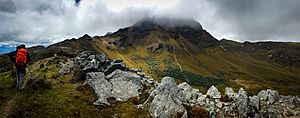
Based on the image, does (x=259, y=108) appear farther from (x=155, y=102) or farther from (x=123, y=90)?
(x=123, y=90)

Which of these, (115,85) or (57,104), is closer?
(57,104)

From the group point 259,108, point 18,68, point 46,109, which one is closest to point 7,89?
point 18,68

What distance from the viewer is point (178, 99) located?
112ft

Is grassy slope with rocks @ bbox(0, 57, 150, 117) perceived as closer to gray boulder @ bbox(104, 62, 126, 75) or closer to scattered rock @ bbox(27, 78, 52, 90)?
scattered rock @ bbox(27, 78, 52, 90)

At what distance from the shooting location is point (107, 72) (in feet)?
151

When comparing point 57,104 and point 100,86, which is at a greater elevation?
point 100,86

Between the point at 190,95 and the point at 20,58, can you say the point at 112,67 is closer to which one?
the point at 190,95

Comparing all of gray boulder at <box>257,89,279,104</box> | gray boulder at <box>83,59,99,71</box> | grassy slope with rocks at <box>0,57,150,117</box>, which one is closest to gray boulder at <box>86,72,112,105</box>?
grassy slope with rocks at <box>0,57,150,117</box>

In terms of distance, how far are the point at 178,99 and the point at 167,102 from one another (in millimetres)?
3106

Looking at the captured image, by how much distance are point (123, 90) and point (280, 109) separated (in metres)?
22.0

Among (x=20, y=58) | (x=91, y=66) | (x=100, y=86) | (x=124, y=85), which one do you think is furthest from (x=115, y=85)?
(x=20, y=58)

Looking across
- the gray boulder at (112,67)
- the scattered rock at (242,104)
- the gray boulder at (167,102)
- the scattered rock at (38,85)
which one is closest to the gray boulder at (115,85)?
the gray boulder at (112,67)

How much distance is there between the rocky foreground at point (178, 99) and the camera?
104 feet

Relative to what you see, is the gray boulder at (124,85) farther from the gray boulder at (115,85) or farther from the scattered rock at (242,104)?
the scattered rock at (242,104)
